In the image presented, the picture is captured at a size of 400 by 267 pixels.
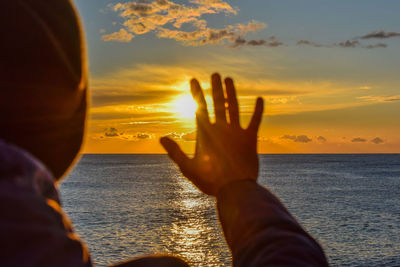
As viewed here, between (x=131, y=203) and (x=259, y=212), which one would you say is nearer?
(x=259, y=212)

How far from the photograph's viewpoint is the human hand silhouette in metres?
1.22

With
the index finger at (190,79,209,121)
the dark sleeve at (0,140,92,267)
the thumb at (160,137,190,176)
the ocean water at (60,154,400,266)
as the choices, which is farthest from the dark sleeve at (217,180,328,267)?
the ocean water at (60,154,400,266)

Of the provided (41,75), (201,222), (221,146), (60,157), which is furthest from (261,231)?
(201,222)

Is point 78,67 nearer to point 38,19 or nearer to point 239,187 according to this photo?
point 38,19

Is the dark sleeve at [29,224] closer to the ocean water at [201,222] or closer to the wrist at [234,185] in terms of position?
the wrist at [234,185]

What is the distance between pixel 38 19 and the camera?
73 cm

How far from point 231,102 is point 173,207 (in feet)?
188

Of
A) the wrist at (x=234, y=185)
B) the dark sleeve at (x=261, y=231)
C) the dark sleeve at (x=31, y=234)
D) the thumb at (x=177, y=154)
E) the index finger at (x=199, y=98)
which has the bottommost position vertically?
the dark sleeve at (x=261, y=231)

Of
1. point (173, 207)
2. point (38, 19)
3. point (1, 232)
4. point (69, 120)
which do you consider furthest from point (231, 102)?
point (173, 207)

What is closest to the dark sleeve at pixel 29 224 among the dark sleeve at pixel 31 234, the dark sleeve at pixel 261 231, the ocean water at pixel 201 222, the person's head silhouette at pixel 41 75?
the dark sleeve at pixel 31 234

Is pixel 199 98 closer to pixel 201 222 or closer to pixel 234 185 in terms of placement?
pixel 234 185

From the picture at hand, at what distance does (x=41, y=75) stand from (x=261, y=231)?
27.4 inches

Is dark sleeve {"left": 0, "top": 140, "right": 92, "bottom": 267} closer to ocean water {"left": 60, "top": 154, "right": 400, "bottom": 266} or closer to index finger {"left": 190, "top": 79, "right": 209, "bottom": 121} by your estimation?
index finger {"left": 190, "top": 79, "right": 209, "bottom": 121}

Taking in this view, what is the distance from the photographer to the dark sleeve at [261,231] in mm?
898
